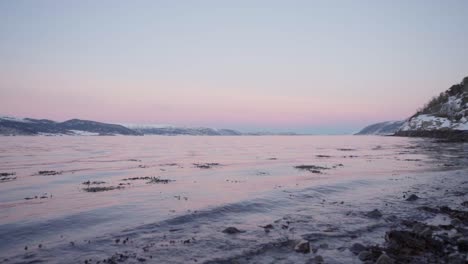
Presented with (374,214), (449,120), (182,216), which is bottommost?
(182,216)

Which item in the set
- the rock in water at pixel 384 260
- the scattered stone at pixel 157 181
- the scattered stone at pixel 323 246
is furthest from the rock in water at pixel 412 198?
the scattered stone at pixel 157 181

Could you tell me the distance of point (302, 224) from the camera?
14.7m

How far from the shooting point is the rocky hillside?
113m

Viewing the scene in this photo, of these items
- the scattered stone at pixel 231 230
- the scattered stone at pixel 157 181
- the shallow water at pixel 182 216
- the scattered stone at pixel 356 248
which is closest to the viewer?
the scattered stone at pixel 356 248

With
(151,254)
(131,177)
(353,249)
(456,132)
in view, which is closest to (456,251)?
(353,249)

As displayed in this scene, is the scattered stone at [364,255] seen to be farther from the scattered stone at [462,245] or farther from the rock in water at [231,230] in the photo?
the rock in water at [231,230]

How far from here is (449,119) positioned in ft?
418

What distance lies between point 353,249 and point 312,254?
1.52m

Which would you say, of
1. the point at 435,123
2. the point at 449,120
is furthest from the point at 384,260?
the point at 435,123

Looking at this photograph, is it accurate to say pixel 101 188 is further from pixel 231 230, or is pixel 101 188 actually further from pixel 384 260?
pixel 384 260

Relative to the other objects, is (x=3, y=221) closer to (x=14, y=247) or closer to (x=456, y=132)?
(x=14, y=247)

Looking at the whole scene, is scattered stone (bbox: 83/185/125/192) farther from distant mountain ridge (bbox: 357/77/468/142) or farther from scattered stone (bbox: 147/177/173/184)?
distant mountain ridge (bbox: 357/77/468/142)

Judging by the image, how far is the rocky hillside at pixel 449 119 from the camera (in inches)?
4439

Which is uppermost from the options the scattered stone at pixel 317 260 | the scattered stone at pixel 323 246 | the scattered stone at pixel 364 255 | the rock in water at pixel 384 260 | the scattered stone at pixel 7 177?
the rock in water at pixel 384 260
